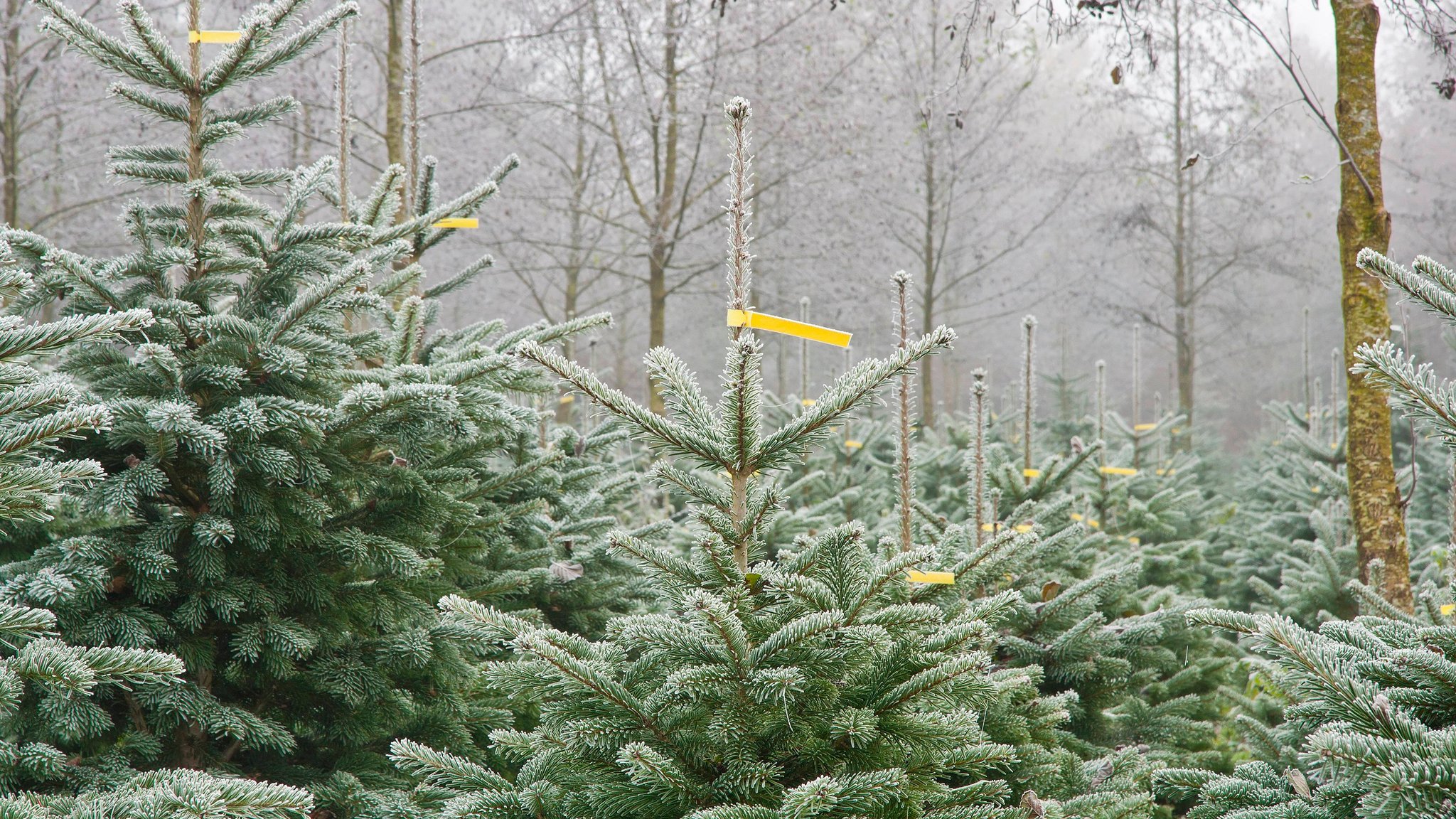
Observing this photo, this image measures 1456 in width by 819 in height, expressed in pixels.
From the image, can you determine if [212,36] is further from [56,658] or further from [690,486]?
[690,486]

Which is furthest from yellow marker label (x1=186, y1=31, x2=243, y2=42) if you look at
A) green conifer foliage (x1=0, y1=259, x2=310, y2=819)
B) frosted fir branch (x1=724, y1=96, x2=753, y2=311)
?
frosted fir branch (x1=724, y1=96, x2=753, y2=311)

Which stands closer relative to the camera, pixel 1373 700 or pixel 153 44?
pixel 1373 700

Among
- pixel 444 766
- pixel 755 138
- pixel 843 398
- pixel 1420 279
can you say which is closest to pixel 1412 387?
pixel 1420 279

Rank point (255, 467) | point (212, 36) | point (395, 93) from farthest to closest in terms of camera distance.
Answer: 1. point (395, 93)
2. point (212, 36)
3. point (255, 467)

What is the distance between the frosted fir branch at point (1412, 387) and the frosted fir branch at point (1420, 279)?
8cm

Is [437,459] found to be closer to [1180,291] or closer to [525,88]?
[525,88]

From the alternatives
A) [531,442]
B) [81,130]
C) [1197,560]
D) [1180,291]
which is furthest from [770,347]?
[531,442]

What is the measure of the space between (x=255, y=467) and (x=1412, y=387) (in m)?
2.23

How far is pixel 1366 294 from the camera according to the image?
129 inches

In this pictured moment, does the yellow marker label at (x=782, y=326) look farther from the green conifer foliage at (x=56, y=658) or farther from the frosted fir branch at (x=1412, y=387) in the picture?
the green conifer foliage at (x=56, y=658)

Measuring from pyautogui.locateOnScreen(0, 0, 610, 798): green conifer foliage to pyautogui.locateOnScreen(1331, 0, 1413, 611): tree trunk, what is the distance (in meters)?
2.84

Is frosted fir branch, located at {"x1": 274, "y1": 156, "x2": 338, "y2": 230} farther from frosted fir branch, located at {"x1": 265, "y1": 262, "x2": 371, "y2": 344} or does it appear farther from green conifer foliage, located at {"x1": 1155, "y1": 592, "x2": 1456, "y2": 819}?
green conifer foliage, located at {"x1": 1155, "y1": 592, "x2": 1456, "y2": 819}

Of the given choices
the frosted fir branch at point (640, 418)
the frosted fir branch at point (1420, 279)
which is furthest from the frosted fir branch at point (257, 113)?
the frosted fir branch at point (1420, 279)

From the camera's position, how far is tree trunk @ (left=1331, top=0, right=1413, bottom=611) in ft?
10.8
